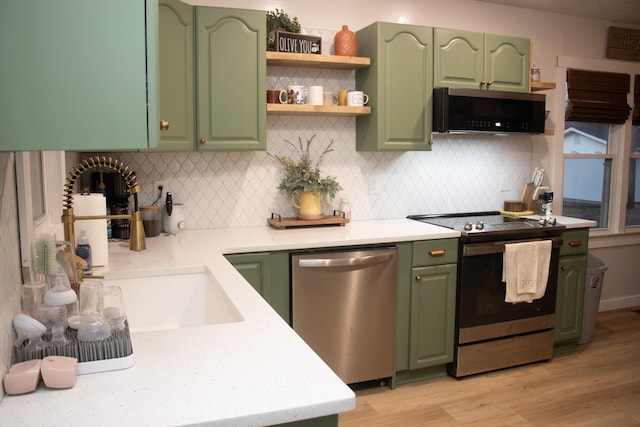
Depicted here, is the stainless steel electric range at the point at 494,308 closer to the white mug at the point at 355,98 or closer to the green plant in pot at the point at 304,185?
the green plant in pot at the point at 304,185

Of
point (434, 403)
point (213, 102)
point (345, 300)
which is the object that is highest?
point (213, 102)

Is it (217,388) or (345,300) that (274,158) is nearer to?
(345,300)

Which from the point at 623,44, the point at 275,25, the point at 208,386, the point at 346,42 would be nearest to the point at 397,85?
the point at 346,42

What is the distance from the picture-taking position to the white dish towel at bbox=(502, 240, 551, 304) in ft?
11.1

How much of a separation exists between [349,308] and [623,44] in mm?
3576

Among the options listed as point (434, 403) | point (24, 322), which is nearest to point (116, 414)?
point (24, 322)

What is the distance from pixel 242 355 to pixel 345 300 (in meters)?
1.84

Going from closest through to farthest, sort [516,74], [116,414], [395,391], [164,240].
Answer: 1. [116,414]
2. [164,240]
3. [395,391]
4. [516,74]

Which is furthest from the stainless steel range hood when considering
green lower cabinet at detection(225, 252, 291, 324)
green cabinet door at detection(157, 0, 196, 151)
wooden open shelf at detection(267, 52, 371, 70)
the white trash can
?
green cabinet door at detection(157, 0, 196, 151)

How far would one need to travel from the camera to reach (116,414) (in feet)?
3.25

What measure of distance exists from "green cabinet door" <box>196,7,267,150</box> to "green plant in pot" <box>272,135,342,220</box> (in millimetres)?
377

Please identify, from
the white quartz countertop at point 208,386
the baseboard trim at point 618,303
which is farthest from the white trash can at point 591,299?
the white quartz countertop at point 208,386

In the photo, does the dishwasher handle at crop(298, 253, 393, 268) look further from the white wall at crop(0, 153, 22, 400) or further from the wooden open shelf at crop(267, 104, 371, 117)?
the white wall at crop(0, 153, 22, 400)

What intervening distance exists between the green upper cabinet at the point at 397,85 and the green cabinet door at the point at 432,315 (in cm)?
85
